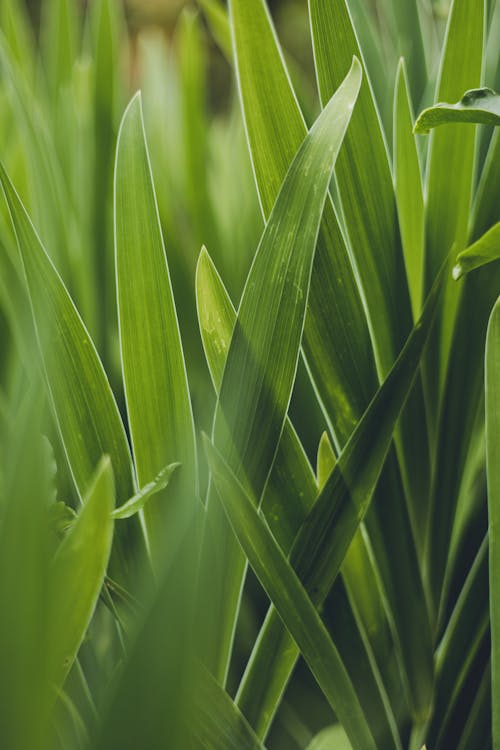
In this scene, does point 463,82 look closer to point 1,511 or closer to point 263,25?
point 263,25

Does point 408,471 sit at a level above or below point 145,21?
below

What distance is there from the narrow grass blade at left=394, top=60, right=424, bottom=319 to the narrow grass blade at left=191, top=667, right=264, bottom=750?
0.19 meters

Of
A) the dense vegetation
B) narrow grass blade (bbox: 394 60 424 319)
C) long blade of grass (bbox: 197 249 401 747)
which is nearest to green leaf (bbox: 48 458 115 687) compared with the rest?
the dense vegetation

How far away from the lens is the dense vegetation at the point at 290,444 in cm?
22

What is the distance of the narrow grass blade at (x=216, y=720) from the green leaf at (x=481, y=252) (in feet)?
0.52

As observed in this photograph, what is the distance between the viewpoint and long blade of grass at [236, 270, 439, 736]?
0.29 m

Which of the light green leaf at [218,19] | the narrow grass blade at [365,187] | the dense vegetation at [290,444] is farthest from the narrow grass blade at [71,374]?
the light green leaf at [218,19]

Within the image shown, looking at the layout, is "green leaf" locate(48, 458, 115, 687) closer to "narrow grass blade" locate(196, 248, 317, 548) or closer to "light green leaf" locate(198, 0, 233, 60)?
"narrow grass blade" locate(196, 248, 317, 548)

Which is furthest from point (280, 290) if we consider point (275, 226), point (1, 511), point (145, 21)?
point (145, 21)

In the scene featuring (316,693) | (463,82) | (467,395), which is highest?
(463,82)

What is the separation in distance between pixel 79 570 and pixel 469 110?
0.61 ft

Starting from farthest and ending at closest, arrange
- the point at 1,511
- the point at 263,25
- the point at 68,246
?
1. the point at 68,246
2. the point at 263,25
3. the point at 1,511

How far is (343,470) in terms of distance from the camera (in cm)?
29

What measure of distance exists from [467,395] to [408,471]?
43 mm
